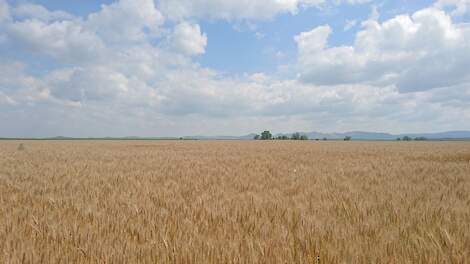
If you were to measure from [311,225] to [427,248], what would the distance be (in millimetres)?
1028

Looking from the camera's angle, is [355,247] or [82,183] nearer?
[355,247]

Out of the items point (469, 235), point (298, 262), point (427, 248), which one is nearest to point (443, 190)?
point (469, 235)

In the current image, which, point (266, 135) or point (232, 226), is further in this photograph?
point (266, 135)

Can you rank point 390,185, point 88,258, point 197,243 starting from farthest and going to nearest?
point 390,185 → point 197,243 → point 88,258

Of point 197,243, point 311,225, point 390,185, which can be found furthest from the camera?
point 390,185

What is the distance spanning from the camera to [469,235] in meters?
2.70

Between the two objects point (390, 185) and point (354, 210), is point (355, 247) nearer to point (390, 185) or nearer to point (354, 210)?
point (354, 210)

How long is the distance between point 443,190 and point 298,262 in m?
4.54

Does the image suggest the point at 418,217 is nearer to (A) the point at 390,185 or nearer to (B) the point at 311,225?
(B) the point at 311,225

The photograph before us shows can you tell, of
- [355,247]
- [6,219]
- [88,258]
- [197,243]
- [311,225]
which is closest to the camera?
[88,258]

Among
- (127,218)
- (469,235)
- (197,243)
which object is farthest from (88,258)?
(469,235)

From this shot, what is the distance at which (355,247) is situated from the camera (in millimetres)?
2402

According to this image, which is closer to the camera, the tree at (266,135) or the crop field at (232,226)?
the crop field at (232,226)

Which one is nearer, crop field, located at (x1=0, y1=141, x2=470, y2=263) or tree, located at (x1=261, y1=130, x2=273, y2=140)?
crop field, located at (x1=0, y1=141, x2=470, y2=263)
